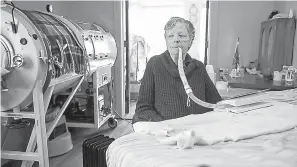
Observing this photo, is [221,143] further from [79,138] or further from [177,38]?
[79,138]

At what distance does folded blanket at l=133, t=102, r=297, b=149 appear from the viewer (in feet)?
2.37

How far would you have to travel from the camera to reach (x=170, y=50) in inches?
50.4

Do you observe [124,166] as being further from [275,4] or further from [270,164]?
→ [275,4]

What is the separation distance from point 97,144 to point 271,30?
224 cm

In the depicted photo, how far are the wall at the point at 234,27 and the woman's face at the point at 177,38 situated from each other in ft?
7.09

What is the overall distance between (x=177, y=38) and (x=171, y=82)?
240mm

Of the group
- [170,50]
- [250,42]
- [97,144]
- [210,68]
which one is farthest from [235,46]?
[97,144]

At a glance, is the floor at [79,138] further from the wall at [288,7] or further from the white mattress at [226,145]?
the wall at [288,7]

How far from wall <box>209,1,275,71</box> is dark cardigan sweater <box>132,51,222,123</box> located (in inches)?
80.0

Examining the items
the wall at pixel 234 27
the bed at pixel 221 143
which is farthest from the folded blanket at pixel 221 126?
the wall at pixel 234 27

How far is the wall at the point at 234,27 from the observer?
3.22 m

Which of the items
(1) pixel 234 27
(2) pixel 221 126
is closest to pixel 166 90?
(2) pixel 221 126

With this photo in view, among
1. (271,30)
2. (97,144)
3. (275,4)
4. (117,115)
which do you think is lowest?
(117,115)

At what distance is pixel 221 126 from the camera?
0.83 metres
